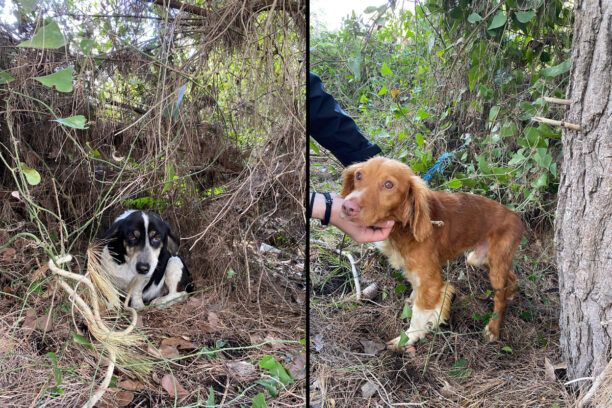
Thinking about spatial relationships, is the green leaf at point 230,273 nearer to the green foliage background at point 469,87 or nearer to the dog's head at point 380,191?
the dog's head at point 380,191

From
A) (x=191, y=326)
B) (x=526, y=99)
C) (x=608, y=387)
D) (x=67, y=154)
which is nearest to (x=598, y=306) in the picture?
(x=608, y=387)

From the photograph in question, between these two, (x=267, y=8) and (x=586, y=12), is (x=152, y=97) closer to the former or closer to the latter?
(x=267, y=8)

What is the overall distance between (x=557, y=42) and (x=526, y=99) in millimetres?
209

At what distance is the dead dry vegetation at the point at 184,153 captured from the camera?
97.4 inches

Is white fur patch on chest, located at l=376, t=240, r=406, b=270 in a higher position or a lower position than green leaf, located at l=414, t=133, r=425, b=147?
lower

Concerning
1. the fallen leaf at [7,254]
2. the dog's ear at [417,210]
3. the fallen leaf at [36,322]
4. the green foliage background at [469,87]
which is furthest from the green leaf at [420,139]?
the fallen leaf at [7,254]

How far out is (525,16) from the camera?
1670 mm

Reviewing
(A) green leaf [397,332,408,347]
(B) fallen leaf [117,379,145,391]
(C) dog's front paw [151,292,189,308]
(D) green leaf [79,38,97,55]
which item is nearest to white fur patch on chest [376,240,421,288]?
(A) green leaf [397,332,408,347]

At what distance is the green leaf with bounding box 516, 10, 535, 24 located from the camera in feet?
5.45

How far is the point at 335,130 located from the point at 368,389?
36.7 inches

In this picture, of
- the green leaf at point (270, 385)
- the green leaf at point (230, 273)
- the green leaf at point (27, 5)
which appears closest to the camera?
the green leaf at point (270, 385)

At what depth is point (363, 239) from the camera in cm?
198

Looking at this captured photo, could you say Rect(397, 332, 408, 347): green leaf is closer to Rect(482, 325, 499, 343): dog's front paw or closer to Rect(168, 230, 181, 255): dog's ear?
Rect(482, 325, 499, 343): dog's front paw

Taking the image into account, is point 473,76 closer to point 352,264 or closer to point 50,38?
point 352,264
